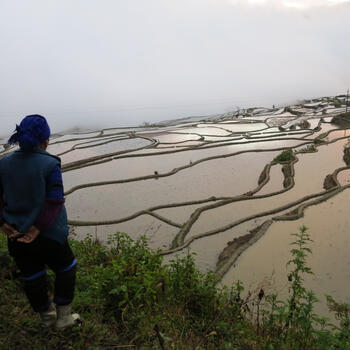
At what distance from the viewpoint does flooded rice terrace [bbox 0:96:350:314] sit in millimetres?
4688

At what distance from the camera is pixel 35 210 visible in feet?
5.77

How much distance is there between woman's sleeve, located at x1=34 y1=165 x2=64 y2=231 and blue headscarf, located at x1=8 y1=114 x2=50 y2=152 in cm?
20

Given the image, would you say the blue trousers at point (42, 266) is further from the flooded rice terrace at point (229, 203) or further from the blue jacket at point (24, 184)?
the flooded rice terrace at point (229, 203)

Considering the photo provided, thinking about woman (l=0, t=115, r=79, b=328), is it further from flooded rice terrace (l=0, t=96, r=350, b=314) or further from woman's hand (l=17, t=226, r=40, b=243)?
flooded rice terrace (l=0, t=96, r=350, b=314)

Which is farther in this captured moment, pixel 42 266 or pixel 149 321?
pixel 149 321


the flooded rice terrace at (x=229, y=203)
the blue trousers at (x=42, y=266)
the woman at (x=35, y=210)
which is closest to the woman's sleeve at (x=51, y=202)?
the woman at (x=35, y=210)

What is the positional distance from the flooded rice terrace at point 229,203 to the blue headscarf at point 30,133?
3.48m

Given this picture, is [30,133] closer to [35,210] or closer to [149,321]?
[35,210]

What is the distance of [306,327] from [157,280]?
51.8 inches

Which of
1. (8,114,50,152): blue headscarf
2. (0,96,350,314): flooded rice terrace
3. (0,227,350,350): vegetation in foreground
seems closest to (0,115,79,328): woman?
(8,114,50,152): blue headscarf

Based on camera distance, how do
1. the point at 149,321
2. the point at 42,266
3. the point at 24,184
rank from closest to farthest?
the point at 24,184
the point at 42,266
the point at 149,321

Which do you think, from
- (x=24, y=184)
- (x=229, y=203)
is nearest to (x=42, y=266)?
(x=24, y=184)

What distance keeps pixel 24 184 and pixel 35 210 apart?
0.57 feet

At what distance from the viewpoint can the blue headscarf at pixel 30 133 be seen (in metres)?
1.76
